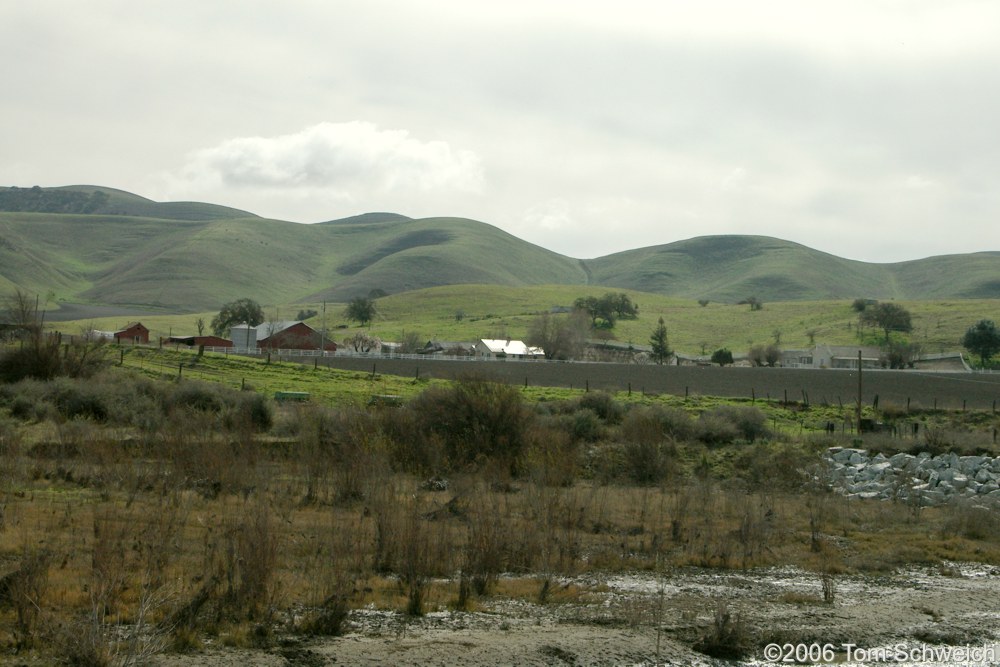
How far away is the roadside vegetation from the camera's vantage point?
10.9 m

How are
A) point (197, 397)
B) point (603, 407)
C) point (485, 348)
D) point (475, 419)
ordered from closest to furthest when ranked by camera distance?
1. point (475, 419)
2. point (197, 397)
3. point (603, 407)
4. point (485, 348)

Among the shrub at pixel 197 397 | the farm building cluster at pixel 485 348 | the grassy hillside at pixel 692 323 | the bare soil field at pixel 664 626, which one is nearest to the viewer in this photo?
the bare soil field at pixel 664 626

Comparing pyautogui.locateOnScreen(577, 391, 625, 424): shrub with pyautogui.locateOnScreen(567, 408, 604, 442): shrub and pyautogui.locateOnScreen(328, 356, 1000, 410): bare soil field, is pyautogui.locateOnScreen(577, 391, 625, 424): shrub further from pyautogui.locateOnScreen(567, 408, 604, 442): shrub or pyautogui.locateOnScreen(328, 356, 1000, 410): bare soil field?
pyautogui.locateOnScreen(328, 356, 1000, 410): bare soil field

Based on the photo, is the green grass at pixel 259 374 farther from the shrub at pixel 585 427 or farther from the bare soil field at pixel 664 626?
the bare soil field at pixel 664 626

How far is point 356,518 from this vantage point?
17453 mm

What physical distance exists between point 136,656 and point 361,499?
9.49m

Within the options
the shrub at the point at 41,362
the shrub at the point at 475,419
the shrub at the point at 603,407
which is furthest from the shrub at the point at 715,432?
the shrub at the point at 41,362

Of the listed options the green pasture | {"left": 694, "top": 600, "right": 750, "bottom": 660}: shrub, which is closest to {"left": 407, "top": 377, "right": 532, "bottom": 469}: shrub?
{"left": 694, "top": 600, "right": 750, "bottom": 660}: shrub

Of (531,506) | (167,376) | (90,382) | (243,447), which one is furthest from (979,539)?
(167,376)

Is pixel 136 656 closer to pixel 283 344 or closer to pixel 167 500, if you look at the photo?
pixel 167 500

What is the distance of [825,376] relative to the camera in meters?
63.4

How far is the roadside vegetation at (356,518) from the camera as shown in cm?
1094

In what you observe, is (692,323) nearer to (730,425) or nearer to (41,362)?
(730,425)

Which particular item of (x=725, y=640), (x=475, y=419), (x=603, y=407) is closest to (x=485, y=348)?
(x=603, y=407)
